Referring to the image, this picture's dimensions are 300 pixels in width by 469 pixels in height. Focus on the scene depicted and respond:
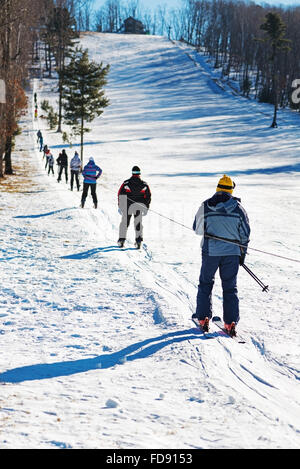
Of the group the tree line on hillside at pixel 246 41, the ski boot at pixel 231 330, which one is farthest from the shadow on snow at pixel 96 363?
the tree line on hillside at pixel 246 41

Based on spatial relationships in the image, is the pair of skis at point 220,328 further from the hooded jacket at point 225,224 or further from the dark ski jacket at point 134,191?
the dark ski jacket at point 134,191

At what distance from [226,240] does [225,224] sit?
206 millimetres

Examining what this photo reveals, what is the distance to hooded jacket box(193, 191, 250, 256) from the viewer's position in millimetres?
5059

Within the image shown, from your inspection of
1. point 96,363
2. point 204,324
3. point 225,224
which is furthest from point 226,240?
point 96,363

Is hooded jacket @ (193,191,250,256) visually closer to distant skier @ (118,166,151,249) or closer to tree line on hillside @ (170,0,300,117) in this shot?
distant skier @ (118,166,151,249)

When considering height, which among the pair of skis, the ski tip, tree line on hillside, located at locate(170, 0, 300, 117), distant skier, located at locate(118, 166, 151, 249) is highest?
tree line on hillside, located at locate(170, 0, 300, 117)

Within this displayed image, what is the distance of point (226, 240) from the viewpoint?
5.02m

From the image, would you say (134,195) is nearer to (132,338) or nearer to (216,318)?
(216,318)

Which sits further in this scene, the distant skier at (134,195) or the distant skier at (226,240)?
the distant skier at (134,195)

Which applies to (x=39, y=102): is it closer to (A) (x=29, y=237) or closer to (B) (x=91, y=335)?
(A) (x=29, y=237)

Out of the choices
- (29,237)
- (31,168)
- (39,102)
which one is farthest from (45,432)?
(39,102)

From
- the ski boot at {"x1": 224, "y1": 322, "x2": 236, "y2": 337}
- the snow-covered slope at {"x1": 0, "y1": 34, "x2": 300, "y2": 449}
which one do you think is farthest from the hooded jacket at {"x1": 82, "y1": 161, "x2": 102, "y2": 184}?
the ski boot at {"x1": 224, "y1": 322, "x2": 236, "y2": 337}

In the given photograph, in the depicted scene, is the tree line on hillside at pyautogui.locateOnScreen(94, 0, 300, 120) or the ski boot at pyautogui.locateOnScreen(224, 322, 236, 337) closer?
the ski boot at pyautogui.locateOnScreen(224, 322, 236, 337)

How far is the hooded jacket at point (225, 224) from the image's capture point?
5059 mm
